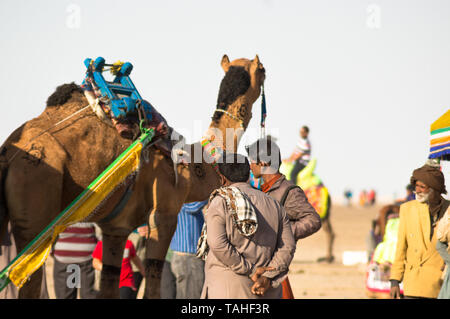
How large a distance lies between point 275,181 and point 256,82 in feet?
9.55

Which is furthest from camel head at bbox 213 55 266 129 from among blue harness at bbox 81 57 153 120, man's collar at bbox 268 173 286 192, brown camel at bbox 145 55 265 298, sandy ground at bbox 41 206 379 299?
sandy ground at bbox 41 206 379 299

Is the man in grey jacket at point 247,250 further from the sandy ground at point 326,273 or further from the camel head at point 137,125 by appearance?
the sandy ground at point 326,273

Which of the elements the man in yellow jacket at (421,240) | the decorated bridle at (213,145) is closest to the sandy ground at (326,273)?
the decorated bridle at (213,145)

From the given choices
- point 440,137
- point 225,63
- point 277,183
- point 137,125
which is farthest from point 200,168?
point 440,137

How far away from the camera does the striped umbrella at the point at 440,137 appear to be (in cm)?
801

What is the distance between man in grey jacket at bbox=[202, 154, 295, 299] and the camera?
515 cm

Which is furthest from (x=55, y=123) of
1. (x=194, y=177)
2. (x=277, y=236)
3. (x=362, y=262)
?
(x=362, y=262)

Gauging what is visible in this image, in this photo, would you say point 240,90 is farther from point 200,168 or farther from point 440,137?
point 440,137

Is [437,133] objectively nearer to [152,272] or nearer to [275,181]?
[275,181]

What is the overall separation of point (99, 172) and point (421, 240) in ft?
10.3

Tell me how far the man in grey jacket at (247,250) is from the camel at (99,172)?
200 cm

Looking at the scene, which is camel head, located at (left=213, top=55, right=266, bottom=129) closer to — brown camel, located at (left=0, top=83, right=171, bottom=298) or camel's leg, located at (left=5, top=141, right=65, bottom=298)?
brown camel, located at (left=0, top=83, right=171, bottom=298)

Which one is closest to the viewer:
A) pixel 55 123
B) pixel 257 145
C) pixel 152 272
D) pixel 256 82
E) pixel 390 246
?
pixel 257 145

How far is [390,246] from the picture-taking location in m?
11.7
